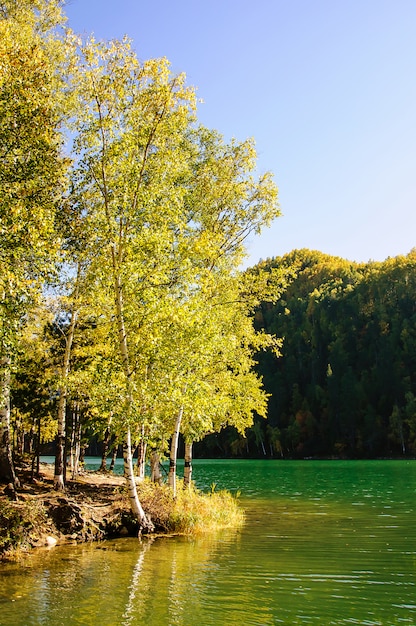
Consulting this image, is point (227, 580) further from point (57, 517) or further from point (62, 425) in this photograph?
point (62, 425)

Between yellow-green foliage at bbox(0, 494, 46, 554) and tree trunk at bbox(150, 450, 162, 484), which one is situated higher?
tree trunk at bbox(150, 450, 162, 484)

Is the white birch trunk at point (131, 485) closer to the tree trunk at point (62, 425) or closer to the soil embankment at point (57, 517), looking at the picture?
the soil embankment at point (57, 517)

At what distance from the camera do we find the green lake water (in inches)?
434

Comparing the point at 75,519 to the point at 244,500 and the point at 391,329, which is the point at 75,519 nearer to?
the point at 244,500

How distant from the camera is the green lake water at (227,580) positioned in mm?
11016

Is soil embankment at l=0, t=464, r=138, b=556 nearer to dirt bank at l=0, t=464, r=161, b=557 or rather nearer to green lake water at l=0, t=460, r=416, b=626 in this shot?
dirt bank at l=0, t=464, r=161, b=557

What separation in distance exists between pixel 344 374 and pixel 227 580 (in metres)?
147

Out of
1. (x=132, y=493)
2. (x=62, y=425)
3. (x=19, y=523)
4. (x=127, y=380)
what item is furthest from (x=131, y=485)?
(x=62, y=425)

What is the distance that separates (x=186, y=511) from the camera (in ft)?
74.5

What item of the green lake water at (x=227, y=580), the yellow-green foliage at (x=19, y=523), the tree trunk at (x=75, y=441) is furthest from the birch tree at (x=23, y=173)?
the tree trunk at (x=75, y=441)

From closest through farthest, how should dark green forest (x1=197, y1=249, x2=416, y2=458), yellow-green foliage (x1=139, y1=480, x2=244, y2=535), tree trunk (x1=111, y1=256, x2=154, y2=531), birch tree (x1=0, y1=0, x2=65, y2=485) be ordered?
1. birch tree (x1=0, y1=0, x2=65, y2=485)
2. tree trunk (x1=111, y1=256, x2=154, y2=531)
3. yellow-green foliage (x1=139, y1=480, x2=244, y2=535)
4. dark green forest (x1=197, y1=249, x2=416, y2=458)

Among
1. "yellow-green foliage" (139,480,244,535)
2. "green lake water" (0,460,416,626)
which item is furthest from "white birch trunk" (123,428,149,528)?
"yellow-green foliage" (139,480,244,535)

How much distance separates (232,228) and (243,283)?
2.77 m

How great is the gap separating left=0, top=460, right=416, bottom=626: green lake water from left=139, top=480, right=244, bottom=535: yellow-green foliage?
3.75 feet
